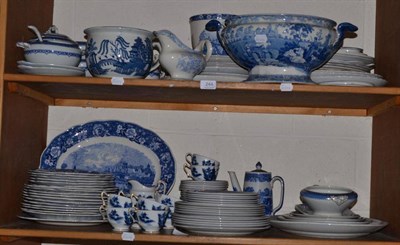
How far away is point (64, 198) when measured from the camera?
1749mm

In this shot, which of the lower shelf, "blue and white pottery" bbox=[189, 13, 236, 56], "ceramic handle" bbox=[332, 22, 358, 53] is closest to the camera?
the lower shelf

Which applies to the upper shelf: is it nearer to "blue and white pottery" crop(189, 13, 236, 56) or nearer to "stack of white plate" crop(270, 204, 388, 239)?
"blue and white pottery" crop(189, 13, 236, 56)

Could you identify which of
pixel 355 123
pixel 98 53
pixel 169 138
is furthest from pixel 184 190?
pixel 355 123

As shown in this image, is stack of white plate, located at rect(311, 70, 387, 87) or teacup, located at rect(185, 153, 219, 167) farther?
teacup, located at rect(185, 153, 219, 167)

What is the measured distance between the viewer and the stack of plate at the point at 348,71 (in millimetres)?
1730

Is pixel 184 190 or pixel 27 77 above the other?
pixel 27 77

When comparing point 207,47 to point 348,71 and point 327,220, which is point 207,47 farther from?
point 327,220

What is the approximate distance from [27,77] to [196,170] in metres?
0.48

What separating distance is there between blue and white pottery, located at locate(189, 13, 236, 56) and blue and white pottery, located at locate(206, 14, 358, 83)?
0.39ft

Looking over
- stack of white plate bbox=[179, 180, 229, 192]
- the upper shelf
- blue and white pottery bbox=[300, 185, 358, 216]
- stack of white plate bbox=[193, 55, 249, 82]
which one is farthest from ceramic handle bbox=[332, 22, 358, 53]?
stack of white plate bbox=[179, 180, 229, 192]

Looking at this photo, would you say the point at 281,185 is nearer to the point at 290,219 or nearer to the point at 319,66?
the point at 290,219

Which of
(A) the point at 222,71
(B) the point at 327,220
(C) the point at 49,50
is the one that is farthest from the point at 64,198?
(B) the point at 327,220

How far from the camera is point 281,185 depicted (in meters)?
1.96

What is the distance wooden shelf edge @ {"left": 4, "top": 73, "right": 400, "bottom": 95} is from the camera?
1.68 m
